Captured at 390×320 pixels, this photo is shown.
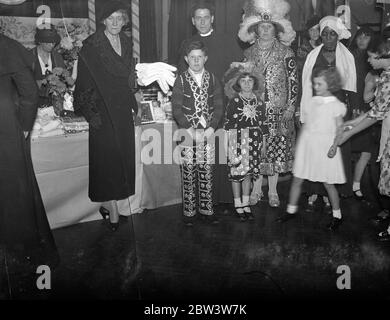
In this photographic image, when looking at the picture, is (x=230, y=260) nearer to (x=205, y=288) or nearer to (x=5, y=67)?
(x=205, y=288)

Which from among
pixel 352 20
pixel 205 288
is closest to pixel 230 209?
pixel 205 288

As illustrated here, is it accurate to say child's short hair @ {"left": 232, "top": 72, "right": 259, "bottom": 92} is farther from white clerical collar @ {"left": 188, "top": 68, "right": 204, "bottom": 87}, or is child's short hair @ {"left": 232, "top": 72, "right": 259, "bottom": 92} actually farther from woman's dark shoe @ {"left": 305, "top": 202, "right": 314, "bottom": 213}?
woman's dark shoe @ {"left": 305, "top": 202, "right": 314, "bottom": 213}

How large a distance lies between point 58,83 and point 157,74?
439 mm

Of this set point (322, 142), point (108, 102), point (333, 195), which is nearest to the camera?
point (108, 102)

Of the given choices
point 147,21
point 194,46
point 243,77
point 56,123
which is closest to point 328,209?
point 243,77

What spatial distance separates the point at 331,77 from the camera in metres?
1.99

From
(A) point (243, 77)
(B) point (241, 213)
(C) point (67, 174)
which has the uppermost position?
(A) point (243, 77)

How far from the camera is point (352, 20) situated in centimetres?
196

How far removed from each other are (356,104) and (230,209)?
0.79 m

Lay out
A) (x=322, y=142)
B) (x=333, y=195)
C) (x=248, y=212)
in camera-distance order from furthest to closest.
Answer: (x=248, y=212), (x=333, y=195), (x=322, y=142)

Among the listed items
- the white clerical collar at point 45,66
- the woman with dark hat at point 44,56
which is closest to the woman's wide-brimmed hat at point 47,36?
the woman with dark hat at point 44,56

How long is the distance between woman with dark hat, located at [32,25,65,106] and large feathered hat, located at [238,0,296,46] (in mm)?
817

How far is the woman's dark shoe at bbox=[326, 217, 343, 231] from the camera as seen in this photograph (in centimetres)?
219

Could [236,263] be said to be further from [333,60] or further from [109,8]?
[109,8]
